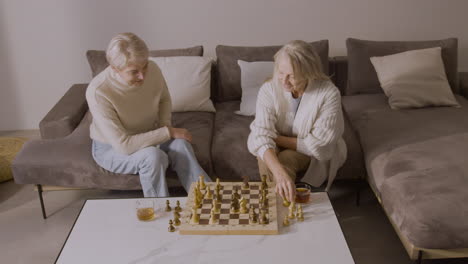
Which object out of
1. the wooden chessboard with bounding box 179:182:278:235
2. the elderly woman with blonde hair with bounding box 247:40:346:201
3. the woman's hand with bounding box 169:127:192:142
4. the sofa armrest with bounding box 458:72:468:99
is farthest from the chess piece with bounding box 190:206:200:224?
the sofa armrest with bounding box 458:72:468:99

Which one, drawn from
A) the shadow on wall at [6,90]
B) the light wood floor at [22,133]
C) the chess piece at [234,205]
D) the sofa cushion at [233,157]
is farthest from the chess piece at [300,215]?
the shadow on wall at [6,90]

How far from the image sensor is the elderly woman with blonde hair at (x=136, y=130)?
2521 mm

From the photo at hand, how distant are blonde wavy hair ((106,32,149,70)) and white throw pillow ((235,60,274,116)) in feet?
3.27

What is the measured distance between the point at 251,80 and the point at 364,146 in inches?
33.3

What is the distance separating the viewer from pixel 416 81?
10.5 feet

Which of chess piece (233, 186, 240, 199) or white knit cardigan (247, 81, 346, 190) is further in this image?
white knit cardigan (247, 81, 346, 190)

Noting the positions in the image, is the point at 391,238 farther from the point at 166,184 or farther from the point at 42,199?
the point at 42,199

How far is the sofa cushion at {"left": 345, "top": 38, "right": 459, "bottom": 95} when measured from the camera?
3.39 m

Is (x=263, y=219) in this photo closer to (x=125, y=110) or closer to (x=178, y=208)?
(x=178, y=208)

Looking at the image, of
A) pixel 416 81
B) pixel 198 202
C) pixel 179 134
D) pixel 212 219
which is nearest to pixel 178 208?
pixel 198 202

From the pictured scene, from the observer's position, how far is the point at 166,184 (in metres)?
2.64

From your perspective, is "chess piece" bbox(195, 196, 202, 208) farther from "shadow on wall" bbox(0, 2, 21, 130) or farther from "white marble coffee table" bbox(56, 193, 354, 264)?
"shadow on wall" bbox(0, 2, 21, 130)

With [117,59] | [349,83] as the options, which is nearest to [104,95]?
[117,59]

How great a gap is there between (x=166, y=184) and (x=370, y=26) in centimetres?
199
